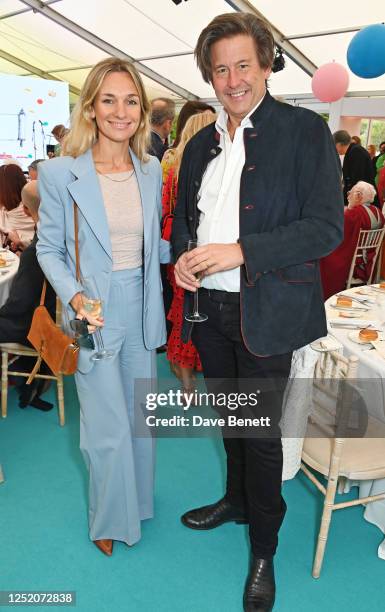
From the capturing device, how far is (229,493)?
6.59ft

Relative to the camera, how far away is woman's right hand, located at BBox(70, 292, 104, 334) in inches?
59.2

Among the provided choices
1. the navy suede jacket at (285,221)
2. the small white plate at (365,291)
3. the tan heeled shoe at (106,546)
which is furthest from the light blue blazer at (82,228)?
the small white plate at (365,291)

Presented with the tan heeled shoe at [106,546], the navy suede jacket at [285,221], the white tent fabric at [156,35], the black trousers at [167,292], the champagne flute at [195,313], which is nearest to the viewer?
the navy suede jacket at [285,221]

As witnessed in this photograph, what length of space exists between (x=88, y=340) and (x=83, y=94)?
78 centimetres

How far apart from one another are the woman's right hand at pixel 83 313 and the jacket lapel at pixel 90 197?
18cm

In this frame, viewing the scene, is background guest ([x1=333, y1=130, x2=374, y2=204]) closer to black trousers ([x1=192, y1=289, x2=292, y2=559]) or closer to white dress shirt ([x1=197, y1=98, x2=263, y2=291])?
white dress shirt ([x1=197, y1=98, x2=263, y2=291])

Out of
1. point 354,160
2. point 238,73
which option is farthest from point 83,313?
point 354,160

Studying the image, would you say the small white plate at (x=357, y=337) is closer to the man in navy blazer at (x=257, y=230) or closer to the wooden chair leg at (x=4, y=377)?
the man in navy blazer at (x=257, y=230)

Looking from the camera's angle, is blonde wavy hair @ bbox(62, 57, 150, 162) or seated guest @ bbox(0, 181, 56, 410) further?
seated guest @ bbox(0, 181, 56, 410)

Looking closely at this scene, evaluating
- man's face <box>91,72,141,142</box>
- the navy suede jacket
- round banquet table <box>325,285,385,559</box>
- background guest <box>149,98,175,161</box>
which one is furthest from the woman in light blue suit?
background guest <box>149,98,175,161</box>

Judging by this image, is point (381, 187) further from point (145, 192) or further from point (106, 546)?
point (106, 546)

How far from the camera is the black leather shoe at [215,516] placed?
204cm

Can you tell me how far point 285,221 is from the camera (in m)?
1.42

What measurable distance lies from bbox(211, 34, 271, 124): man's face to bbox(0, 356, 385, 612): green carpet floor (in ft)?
5.23
